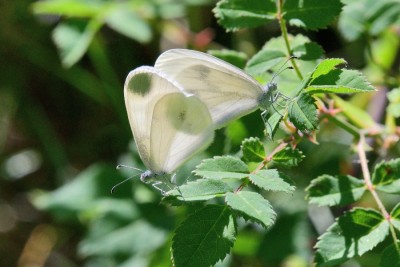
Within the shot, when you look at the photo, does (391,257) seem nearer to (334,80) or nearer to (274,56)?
(334,80)

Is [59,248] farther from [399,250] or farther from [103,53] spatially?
[399,250]

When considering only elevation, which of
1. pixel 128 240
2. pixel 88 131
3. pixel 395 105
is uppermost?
pixel 395 105

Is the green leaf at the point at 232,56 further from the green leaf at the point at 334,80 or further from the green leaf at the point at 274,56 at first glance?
the green leaf at the point at 334,80

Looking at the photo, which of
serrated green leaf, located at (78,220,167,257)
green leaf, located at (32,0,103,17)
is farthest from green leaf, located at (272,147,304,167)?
green leaf, located at (32,0,103,17)

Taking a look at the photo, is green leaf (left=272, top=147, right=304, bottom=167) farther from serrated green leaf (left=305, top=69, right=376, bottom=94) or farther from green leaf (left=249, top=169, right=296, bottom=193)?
serrated green leaf (left=305, top=69, right=376, bottom=94)

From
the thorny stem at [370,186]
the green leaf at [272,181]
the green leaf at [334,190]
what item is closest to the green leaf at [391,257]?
the thorny stem at [370,186]

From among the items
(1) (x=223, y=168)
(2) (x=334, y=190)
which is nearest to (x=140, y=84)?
(1) (x=223, y=168)

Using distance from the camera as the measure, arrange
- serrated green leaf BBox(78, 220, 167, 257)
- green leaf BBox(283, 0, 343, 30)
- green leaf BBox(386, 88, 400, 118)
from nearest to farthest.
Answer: green leaf BBox(283, 0, 343, 30) → green leaf BBox(386, 88, 400, 118) → serrated green leaf BBox(78, 220, 167, 257)
